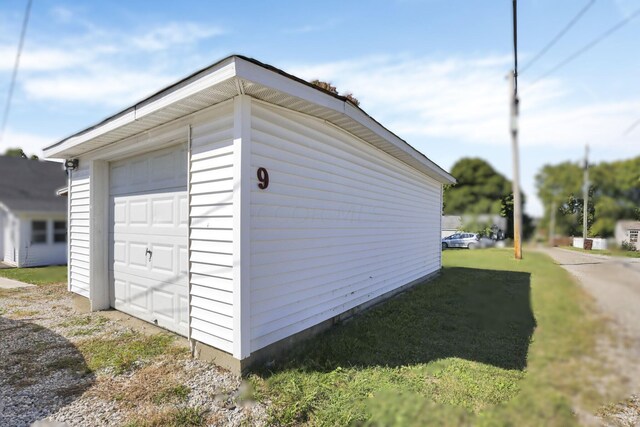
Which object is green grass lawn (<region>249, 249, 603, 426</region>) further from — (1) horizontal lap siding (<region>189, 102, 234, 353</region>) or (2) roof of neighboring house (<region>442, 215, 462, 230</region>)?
(1) horizontal lap siding (<region>189, 102, 234, 353</region>)

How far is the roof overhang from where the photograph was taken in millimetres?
2600

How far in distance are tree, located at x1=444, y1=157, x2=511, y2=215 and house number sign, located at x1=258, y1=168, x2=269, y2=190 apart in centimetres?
220

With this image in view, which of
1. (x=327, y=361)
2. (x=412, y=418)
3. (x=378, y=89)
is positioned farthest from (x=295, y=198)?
(x=412, y=418)

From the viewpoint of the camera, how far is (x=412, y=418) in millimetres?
2230

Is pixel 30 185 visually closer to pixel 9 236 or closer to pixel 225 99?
pixel 9 236

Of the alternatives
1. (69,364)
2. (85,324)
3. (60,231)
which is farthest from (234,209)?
(60,231)

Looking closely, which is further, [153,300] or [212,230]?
[153,300]

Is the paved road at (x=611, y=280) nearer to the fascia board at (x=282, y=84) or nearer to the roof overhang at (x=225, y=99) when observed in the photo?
the roof overhang at (x=225, y=99)

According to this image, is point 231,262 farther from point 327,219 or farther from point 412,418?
point 412,418

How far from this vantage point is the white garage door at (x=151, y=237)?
12.3ft

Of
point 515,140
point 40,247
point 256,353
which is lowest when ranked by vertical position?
point 256,353

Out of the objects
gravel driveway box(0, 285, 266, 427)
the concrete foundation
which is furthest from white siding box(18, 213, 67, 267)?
the concrete foundation

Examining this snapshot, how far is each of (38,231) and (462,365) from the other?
8.33m

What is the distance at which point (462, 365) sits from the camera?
10.3 ft
